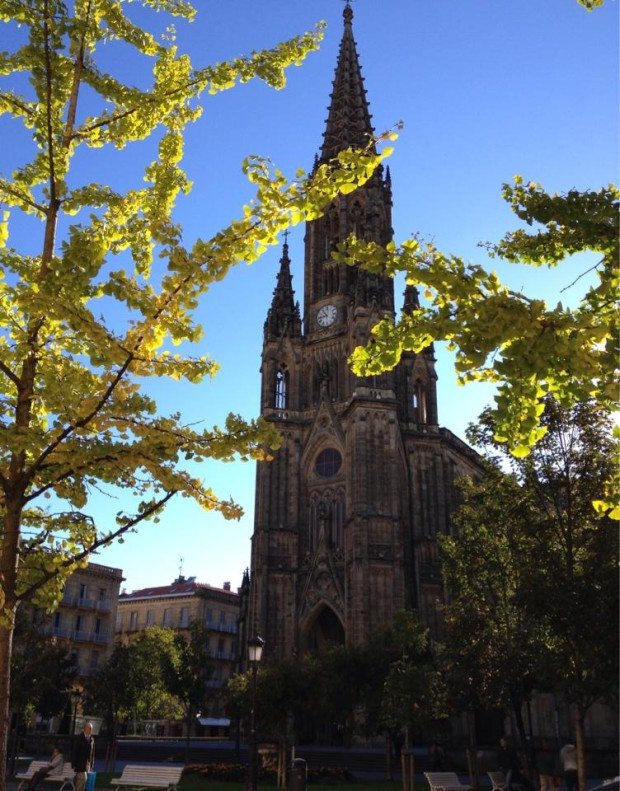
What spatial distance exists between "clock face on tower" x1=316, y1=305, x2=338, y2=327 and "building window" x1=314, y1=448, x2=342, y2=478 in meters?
9.67

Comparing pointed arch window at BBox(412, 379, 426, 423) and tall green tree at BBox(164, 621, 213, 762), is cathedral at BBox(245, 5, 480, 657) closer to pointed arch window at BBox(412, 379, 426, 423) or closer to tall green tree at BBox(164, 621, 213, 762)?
pointed arch window at BBox(412, 379, 426, 423)

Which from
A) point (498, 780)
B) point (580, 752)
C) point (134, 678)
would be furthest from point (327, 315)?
point (580, 752)

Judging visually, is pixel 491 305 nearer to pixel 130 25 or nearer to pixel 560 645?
pixel 130 25

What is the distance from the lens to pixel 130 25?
8.36 metres

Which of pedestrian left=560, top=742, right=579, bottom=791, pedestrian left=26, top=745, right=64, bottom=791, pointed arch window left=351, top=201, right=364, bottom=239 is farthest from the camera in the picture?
pointed arch window left=351, top=201, right=364, bottom=239

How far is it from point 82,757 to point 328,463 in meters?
34.5

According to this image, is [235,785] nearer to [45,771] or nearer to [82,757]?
[45,771]

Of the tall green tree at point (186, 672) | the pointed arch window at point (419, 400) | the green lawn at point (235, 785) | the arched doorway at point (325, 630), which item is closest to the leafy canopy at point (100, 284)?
the green lawn at point (235, 785)

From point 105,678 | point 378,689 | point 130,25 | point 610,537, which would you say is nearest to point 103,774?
point 105,678

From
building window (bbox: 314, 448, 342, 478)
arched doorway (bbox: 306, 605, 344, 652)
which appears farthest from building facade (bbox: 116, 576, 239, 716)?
building window (bbox: 314, 448, 342, 478)

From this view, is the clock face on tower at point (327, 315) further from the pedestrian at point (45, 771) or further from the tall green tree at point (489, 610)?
the pedestrian at point (45, 771)

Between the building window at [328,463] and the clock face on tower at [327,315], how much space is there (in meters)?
9.67

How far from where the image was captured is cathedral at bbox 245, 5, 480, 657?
137ft

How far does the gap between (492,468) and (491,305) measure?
1221cm
